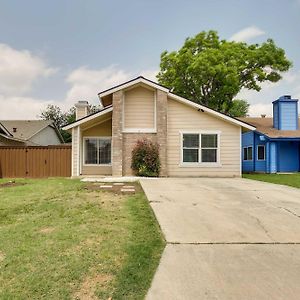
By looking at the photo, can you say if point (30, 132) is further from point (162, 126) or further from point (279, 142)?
point (279, 142)

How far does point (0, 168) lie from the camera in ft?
56.6

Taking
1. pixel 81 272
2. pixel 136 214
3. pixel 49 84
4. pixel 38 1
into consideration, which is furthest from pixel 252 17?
pixel 49 84

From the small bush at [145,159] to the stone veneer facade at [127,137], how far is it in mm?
265

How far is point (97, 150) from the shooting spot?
55.6 feet

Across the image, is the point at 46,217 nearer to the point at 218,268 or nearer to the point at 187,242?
the point at 187,242

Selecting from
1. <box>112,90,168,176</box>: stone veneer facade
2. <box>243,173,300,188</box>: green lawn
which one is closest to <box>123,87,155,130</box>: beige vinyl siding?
<box>112,90,168,176</box>: stone veneer facade

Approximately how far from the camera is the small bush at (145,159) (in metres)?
15.2

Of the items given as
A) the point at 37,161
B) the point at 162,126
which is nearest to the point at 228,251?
the point at 162,126

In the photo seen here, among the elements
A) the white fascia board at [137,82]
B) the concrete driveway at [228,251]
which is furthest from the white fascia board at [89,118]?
the concrete driveway at [228,251]

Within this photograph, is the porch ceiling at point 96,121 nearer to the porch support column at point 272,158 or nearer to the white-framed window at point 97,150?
the white-framed window at point 97,150

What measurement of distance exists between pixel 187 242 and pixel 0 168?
1574cm

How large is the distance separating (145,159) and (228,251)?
37.2 ft

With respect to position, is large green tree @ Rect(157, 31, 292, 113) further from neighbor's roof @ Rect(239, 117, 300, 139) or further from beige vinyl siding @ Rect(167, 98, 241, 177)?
beige vinyl siding @ Rect(167, 98, 241, 177)

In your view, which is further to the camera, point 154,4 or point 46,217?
point 154,4
